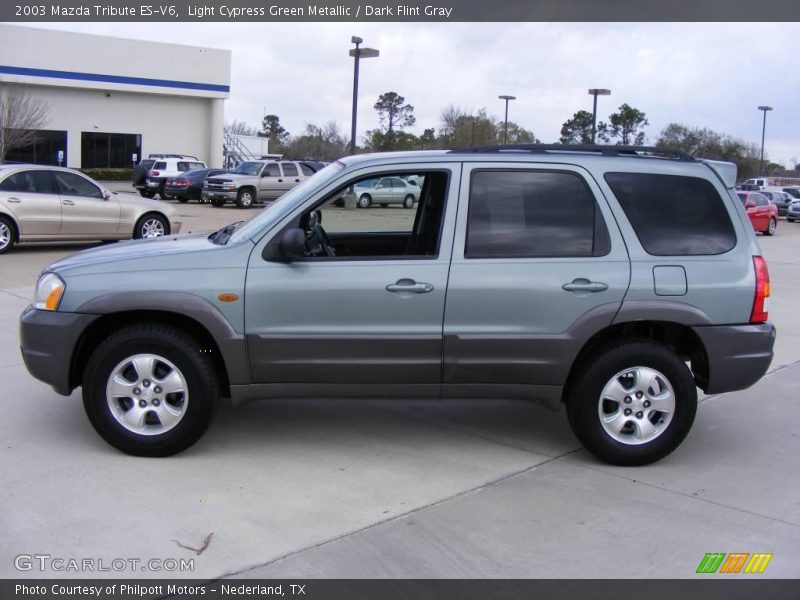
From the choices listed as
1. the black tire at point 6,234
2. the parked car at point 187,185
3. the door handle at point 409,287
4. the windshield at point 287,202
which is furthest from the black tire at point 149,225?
the parked car at point 187,185

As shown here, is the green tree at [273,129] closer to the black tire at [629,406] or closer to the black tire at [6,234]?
the black tire at [6,234]

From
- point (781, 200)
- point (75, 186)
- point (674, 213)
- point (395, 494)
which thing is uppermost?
point (781, 200)

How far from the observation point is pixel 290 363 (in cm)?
A: 516

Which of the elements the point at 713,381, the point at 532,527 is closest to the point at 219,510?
the point at 532,527

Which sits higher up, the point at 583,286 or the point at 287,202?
the point at 287,202

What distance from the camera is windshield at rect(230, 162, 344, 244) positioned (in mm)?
5309

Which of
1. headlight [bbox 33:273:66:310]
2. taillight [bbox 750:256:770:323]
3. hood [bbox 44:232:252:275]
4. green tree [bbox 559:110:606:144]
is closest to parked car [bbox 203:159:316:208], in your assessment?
green tree [bbox 559:110:606:144]

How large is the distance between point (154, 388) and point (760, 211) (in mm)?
27657

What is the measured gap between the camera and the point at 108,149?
4934cm

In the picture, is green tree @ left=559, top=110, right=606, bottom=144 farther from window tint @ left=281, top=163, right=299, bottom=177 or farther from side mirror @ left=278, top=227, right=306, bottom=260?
side mirror @ left=278, top=227, right=306, bottom=260

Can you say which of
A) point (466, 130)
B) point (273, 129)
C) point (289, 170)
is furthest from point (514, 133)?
point (273, 129)

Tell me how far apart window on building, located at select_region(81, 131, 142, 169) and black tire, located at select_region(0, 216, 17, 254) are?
35.5 metres

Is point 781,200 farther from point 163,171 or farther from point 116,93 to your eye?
point 116,93

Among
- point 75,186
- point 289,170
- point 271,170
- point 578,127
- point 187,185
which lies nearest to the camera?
point 75,186
